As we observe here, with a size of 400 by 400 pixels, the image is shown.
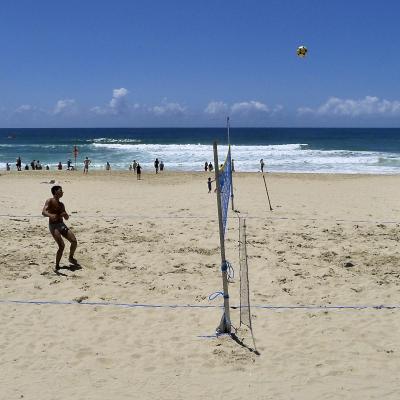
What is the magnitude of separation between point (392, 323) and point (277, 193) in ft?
37.9

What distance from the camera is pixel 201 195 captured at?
16219 mm

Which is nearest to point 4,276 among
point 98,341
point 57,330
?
point 57,330

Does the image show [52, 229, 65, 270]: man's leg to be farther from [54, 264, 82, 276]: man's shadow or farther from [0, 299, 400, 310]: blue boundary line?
[0, 299, 400, 310]: blue boundary line

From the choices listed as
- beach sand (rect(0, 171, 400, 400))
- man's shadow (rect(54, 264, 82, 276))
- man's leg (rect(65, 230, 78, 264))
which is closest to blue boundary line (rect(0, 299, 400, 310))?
beach sand (rect(0, 171, 400, 400))

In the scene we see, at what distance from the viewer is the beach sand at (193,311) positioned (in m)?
4.65

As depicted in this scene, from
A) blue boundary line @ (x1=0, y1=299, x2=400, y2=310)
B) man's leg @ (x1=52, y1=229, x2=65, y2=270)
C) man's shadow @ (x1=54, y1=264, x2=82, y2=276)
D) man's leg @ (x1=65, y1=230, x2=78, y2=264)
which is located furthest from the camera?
man's leg @ (x1=65, y1=230, x2=78, y2=264)

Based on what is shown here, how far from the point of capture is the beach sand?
465 cm

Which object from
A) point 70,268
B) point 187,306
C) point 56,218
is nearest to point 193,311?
point 187,306

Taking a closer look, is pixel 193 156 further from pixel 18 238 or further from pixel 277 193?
pixel 18 238

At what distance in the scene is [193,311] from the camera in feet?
20.6

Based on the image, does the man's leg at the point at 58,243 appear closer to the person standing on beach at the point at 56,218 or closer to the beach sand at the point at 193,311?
the person standing on beach at the point at 56,218

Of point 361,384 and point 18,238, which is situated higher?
point 18,238

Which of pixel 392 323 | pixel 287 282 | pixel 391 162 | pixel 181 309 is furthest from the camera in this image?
pixel 391 162

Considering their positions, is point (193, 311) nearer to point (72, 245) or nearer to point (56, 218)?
point (72, 245)
